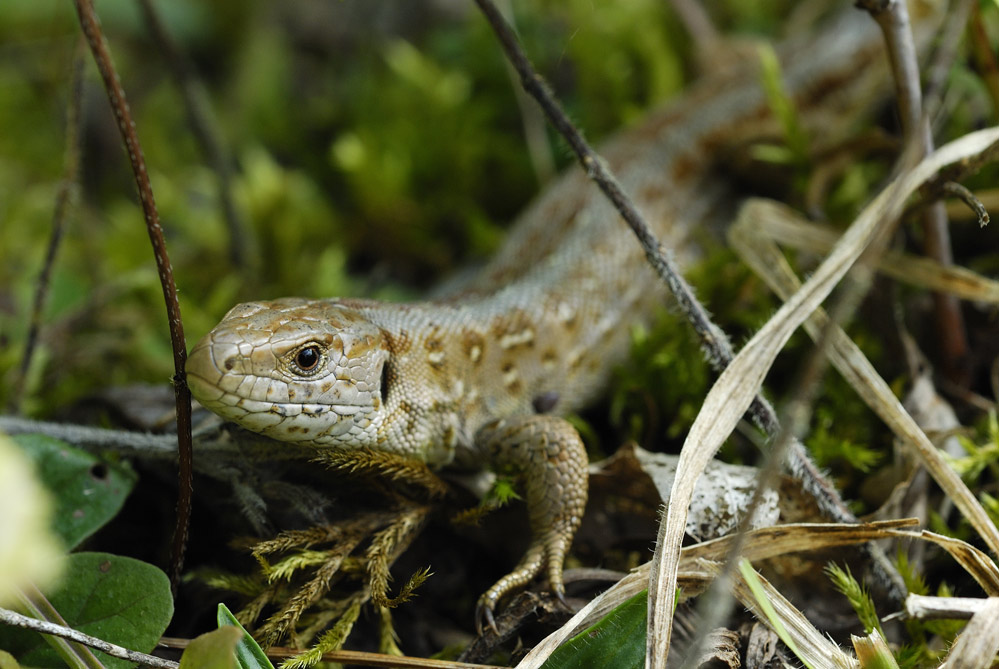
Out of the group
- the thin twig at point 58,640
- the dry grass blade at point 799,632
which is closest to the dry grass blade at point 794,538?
the dry grass blade at point 799,632

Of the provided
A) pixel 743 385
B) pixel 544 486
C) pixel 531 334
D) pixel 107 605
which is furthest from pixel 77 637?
pixel 531 334

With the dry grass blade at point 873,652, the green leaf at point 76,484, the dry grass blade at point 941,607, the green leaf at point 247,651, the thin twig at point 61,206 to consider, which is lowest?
the dry grass blade at point 873,652

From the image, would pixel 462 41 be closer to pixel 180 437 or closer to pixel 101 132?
pixel 101 132

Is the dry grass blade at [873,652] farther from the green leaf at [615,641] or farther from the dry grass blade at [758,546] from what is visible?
the green leaf at [615,641]

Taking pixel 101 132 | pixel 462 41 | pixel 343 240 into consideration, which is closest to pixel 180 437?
pixel 343 240

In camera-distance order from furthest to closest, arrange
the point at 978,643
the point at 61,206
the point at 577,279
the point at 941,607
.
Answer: the point at 577,279 < the point at 61,206 < the point at 941,607 < the point at 978,643

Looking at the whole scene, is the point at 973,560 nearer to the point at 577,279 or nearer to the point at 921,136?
the point at 921,136
